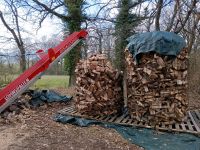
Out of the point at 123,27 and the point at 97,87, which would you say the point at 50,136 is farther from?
the point at 123,27

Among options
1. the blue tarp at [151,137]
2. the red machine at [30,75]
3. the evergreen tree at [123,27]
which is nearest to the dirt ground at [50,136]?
the blue tarp at [151,137]

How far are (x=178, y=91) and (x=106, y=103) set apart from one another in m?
1.55

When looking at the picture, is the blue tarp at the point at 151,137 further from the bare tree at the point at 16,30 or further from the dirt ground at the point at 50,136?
the bare tree at the point at 16,30

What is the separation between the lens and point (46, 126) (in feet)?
16.1

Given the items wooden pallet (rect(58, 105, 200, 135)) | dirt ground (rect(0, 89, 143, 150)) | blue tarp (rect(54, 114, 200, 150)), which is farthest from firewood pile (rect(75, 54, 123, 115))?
dirt ground (rect(0, 89, 143, 150))

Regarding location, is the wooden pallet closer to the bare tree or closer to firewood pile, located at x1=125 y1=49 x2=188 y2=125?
firewood pile, located at x1=125 y1=49 x2=188 y2=125

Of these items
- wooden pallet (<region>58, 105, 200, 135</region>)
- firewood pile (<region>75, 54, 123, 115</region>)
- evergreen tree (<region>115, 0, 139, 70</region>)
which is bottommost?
wooden pallet (<region>58, 105, 200, 135</region>)

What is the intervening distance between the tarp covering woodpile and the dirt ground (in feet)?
3.07

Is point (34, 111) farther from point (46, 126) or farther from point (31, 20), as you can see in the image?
point (31, 20)

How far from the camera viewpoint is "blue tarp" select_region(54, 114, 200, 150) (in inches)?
170

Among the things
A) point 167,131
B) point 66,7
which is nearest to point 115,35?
point 66,7

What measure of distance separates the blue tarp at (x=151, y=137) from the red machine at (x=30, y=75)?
37.4 inches

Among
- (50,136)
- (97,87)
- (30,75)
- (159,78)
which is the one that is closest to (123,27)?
(97,87)

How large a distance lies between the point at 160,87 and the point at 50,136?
2.28 m
